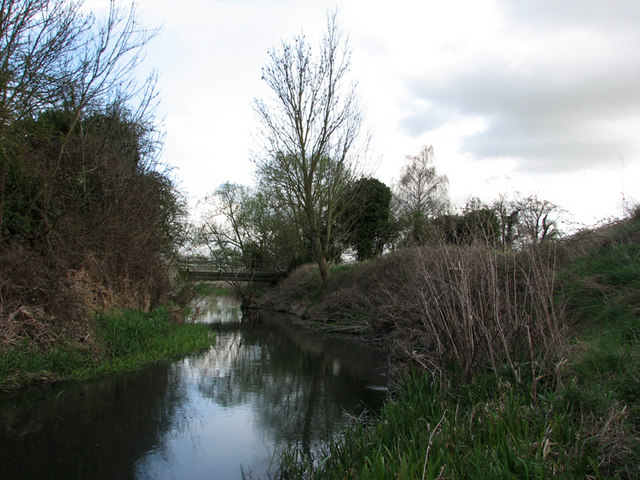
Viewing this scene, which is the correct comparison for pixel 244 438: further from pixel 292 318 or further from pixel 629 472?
pixel 292 318

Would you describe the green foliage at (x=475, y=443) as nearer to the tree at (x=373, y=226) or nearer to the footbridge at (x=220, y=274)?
the tree at (x=373, y=226)

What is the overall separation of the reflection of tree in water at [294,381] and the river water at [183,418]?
2 centimetres

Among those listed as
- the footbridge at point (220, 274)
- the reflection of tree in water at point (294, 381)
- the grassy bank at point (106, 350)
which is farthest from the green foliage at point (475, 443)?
the footbridge at point (220, 274)

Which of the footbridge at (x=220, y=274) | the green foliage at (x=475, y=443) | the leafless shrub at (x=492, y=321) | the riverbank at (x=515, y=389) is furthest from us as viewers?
the footbridge at (x=220, y=274)

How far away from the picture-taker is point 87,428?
5.80 metres


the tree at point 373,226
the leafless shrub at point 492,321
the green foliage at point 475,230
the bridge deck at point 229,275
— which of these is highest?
the tree at point 373,226

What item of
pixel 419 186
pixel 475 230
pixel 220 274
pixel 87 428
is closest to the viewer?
pixel 87 428

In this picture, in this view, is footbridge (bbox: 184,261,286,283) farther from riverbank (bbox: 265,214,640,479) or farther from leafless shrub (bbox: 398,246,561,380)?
leafless shrub (bbox: 398,246,561,380)

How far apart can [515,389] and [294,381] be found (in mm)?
5075

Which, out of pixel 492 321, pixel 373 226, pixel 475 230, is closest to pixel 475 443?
pixel 492 321

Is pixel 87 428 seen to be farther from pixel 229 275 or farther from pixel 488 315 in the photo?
pixel 229 275

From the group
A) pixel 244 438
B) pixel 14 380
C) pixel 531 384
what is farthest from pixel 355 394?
pixel 14 380

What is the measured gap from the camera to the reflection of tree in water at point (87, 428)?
15.4 ft

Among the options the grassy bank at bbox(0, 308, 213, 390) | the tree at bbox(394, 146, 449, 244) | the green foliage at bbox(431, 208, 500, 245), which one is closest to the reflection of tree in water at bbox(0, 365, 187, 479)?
the grassy bank at bbox(0, 308, 213, 390)
